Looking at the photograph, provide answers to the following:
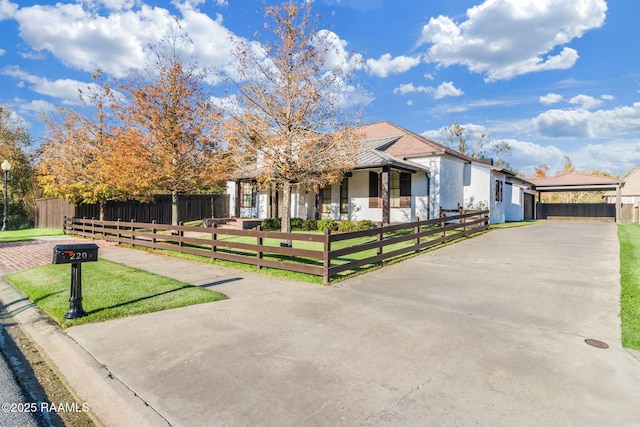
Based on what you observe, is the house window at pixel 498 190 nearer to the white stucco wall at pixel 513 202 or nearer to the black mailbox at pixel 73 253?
the white stucco wall at pixel 513 202

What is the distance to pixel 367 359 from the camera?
371cm

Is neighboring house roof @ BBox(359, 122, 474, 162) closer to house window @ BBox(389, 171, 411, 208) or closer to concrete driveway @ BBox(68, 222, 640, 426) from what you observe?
house window @ BBox(389, 171, 411, 208)

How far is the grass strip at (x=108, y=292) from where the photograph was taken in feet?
17.3

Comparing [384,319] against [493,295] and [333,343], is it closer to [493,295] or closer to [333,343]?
[333,343]

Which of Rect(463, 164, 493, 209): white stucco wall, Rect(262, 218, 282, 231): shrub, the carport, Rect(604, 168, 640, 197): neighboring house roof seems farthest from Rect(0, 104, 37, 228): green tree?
Rect(604, 168, 640, 197): neighboring house roof

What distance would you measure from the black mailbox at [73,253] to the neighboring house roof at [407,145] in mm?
15155

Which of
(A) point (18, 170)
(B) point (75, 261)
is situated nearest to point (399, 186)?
(B) point (75, 261)

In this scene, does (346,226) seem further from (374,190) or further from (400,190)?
(400,190)

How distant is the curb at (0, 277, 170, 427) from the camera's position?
2773 millimetres

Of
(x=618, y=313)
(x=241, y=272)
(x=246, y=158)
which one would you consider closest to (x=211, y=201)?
(x=246, y=158)

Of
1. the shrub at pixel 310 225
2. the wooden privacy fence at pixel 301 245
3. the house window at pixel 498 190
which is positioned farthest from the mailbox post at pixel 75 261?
the house window at pixel 498 190

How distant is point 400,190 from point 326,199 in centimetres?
447

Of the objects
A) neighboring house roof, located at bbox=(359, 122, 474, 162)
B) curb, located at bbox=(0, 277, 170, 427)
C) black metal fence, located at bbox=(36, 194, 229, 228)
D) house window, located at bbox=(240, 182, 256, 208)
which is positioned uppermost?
neighboring house roof, located at bbox=(359, 122, 474, 162)

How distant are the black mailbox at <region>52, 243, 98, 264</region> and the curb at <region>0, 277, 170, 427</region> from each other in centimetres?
95
